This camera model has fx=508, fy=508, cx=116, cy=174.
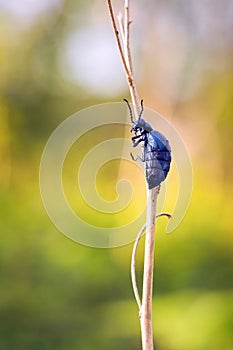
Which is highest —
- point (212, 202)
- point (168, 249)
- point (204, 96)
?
point (204, 96)

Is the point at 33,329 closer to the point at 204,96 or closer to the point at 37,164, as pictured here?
the point at 37,164

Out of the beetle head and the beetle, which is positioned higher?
the beetle head

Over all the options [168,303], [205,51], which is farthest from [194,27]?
[168,303]

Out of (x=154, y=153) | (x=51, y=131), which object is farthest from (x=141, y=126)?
(x=51, y=131)

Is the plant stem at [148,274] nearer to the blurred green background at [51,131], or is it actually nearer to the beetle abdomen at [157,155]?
the beetle abdomen at [157,155]

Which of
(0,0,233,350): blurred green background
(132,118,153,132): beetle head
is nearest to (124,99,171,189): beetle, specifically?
(132,118,153,132): beetle head

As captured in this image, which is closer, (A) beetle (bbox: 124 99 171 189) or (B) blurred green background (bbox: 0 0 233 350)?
(A) beetle (bbox: 124 99 171 189)

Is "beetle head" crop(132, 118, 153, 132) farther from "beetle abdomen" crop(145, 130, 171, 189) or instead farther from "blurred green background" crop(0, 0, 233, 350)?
"blurred green background" crop(0, 0, 233, 350)

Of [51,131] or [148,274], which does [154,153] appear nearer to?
[148,274]
